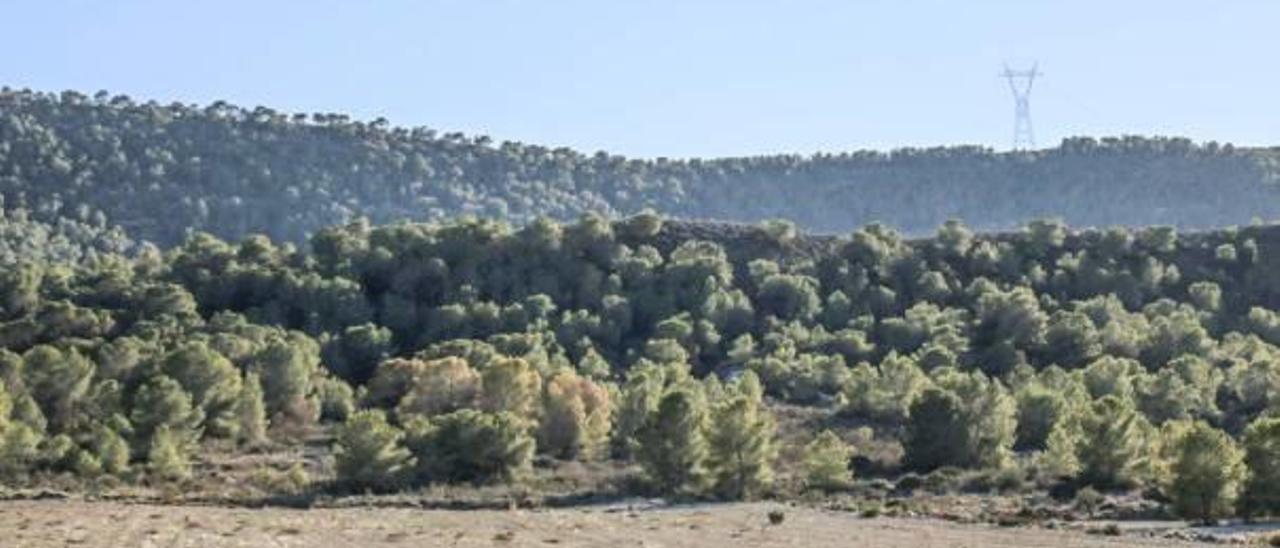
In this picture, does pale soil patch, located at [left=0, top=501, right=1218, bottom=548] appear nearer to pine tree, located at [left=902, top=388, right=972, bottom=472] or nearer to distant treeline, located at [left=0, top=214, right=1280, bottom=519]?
distant treeline, located at [left=0, top=214, right=1280, bottom=519]

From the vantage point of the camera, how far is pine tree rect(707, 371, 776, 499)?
9419 cm

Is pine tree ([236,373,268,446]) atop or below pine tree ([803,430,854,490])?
atop

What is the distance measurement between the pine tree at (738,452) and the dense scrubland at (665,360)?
114mm

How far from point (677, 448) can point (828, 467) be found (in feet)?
26.5

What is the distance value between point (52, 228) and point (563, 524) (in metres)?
132

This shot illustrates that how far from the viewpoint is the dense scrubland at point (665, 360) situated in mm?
96188

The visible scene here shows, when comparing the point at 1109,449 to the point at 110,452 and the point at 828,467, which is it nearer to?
the point at 828,467

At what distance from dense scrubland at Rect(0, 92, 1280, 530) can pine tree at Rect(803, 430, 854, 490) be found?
0.74ft

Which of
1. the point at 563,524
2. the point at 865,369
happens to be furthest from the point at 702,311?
the point at 563,524

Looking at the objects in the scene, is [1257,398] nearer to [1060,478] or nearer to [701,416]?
[1060,478]

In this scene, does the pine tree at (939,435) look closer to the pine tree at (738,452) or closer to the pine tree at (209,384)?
the pine tree at (738,452)

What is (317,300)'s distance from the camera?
143 meters

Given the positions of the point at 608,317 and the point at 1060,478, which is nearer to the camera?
the point at 1060,478

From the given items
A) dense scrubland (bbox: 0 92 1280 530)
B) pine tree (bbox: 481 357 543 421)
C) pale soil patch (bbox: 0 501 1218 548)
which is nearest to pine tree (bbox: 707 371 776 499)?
dense scrubland (bbox: 0 92 1280 530)
